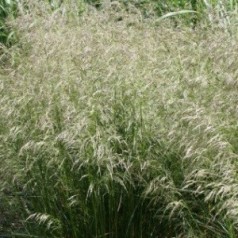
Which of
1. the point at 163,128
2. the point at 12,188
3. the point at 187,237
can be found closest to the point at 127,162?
the point at 163,128

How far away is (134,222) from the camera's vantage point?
3.54m

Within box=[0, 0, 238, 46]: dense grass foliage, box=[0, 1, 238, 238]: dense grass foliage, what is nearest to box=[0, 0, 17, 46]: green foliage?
box=[0, 0, 238, 46]: dense grass foliage

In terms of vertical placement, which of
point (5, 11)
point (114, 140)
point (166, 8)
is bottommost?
point (166, 8)

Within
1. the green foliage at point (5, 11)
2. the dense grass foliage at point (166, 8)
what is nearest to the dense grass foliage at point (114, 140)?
the dense grass foliage at point (166, 8)

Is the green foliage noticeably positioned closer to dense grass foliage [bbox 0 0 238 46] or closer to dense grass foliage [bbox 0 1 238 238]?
dense grass foliage [bbox 0 0 238 46]

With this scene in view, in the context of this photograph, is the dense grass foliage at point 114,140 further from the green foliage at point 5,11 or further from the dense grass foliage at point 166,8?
the green foliage at point 5,11

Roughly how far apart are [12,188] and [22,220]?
6.7 inches

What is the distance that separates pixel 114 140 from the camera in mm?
3383

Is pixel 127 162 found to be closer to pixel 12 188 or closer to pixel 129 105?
pixel 129 105

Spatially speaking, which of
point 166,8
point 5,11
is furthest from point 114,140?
point 5,11

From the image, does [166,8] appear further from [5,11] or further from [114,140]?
[114,140]

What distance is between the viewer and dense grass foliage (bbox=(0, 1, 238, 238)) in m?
3.29

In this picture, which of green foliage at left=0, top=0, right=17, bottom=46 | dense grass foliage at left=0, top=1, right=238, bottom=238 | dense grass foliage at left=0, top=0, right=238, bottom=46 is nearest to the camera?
dense grass foliage at left=0, top=1, right=238, bottom=238

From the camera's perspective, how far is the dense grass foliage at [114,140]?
3285mm
